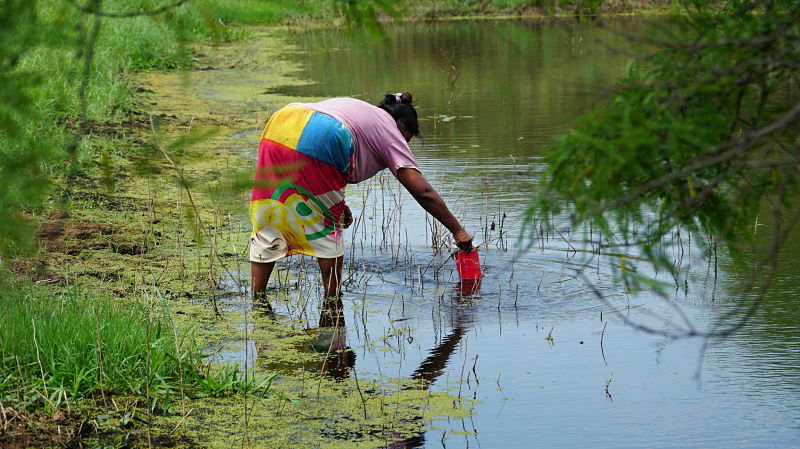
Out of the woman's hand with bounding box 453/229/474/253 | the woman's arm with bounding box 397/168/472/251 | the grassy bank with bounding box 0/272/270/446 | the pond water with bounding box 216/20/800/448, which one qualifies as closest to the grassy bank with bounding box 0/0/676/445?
the grassy bank with bounding box 0/272/270/446

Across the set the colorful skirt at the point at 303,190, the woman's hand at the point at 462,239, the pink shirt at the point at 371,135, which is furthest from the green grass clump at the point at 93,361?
the woman's hand at the point at 462,239

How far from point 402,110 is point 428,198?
50 cm

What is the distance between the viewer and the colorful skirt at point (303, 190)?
532 centimetres

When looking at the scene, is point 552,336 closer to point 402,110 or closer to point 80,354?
point 402,110

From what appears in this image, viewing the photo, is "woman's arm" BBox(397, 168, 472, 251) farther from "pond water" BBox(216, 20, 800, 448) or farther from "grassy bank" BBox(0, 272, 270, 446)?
"grassy bank" BBox(0, 272, 270, 446)

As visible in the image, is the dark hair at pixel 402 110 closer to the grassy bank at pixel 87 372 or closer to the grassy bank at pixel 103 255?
the grassy bank at pixel 103 255

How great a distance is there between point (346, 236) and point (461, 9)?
21814 millimetres

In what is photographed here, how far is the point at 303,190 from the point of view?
17.8 feet

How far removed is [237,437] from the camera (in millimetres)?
3896

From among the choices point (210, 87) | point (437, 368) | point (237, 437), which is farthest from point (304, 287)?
point (210, 87)

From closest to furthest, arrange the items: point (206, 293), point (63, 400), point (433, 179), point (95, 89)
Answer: point (63, 400)
point (206, 293)
point (433, 179)
point (95, 89)

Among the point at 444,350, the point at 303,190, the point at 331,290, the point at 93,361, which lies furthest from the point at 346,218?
the point at 93,361

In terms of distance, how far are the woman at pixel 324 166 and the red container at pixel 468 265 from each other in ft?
1.37

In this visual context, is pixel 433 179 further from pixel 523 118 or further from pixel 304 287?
pixel 523 118
